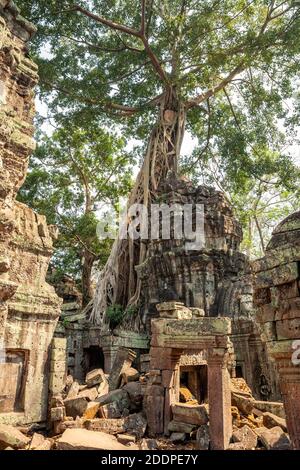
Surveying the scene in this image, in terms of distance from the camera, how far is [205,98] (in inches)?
575

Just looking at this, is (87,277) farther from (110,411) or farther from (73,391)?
(110,411)

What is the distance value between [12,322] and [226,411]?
130 inches

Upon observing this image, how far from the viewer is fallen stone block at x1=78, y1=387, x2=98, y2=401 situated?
6.61m

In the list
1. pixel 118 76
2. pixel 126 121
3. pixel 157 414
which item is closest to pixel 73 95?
pixel 118 76

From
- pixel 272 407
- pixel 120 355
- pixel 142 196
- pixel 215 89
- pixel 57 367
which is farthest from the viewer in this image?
pixel 215 89

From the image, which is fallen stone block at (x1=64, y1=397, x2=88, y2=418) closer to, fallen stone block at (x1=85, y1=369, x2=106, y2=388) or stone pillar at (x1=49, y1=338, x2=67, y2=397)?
stone pillar at (x1=49, y1=338, x2=67, y2=397)

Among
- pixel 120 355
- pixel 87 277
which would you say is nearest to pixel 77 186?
pixel 87 277

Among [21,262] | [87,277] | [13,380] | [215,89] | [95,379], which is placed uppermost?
[215,89]

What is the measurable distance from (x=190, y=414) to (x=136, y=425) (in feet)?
2.93

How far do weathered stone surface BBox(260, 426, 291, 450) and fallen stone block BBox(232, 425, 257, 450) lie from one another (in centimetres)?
12

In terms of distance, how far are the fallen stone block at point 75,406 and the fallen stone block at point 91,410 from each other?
0.19 feet

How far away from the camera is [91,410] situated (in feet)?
20.0

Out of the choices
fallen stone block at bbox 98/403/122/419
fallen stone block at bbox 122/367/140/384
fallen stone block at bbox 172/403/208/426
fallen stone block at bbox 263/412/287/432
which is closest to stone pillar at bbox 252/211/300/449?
fallen stone block at bbox 263/412/287/432

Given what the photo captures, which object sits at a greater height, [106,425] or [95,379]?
[95,379]
